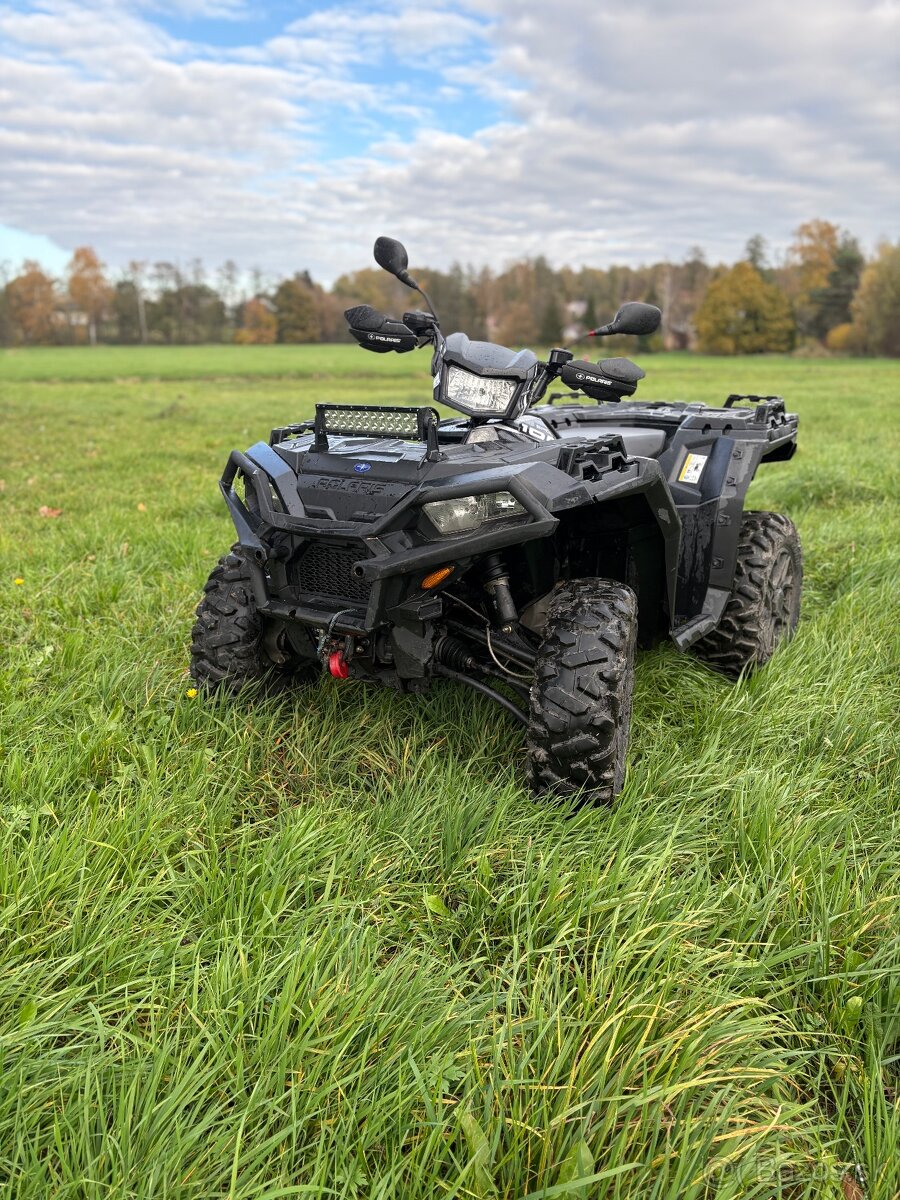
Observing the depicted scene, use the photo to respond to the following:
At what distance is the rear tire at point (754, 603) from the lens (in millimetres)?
3721

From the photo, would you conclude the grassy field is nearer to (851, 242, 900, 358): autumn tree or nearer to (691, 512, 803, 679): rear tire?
(691, 512, 803, 679): rear tire

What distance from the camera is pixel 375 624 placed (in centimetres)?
261

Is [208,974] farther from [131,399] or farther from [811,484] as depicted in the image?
[131,399]

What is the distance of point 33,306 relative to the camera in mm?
75000

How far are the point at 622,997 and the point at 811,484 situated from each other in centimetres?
664

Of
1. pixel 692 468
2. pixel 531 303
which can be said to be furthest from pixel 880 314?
pixel 692 468

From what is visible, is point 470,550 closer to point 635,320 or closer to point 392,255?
point 635,320

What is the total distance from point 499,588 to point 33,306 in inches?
3281

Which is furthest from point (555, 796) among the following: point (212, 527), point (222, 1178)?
point (212, 527)

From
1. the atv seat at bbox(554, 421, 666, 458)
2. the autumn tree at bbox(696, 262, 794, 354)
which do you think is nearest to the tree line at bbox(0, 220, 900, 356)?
the autumn tree at bbox(696, 262, 794, 354)

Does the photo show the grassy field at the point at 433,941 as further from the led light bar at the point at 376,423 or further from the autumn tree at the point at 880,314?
the autumn tree at the point at 880,314

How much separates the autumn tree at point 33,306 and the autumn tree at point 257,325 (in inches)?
597

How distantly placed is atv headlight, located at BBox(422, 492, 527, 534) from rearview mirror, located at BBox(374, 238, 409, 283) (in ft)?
3.01

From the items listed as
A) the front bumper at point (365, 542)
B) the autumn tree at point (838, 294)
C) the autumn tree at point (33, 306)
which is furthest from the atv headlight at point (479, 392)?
the autumn tree at point (33, 306)
